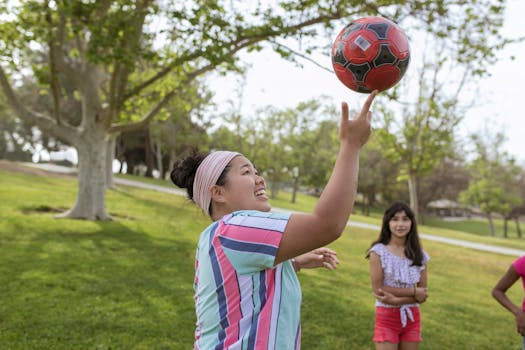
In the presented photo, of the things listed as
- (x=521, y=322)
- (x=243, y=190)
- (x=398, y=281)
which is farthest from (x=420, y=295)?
(x=243, y=190)

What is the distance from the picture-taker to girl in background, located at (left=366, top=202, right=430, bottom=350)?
3.99 metres

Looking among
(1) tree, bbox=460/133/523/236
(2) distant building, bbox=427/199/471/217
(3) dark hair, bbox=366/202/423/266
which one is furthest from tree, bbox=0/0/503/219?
(2) distant building, bbox=427/199/471/217

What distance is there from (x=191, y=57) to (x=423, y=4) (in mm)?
5804

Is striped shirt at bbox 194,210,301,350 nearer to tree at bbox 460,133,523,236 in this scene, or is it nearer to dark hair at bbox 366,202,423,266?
dark hair at bbox 366,202,423,266

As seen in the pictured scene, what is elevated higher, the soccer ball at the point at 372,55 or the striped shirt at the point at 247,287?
the soccer ball at the point at 372,55

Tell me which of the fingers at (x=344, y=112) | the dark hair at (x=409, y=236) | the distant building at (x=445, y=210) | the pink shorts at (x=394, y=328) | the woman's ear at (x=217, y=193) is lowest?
the distant building at (x=445, y=210)

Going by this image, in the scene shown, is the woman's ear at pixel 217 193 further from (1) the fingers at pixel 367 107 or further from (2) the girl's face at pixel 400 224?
(2) the girl's face at pixel 400 224

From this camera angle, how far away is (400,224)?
4.47 meters

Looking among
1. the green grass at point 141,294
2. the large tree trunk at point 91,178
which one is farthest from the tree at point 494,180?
the large tree trunk at point 91,178

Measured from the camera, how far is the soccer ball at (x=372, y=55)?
234 cm

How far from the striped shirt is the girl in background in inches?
92.2

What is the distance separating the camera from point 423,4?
36.2 ft

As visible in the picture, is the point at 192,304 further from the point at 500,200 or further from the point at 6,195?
the point at 500,200

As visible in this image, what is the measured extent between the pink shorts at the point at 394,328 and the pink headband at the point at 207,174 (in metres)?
2.55
